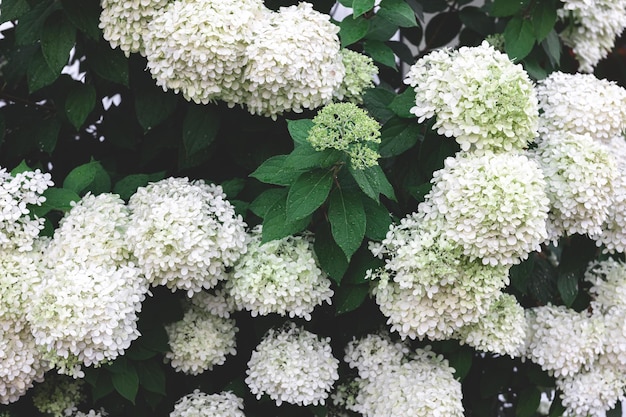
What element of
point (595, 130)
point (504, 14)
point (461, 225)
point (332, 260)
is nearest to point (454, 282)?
point (461, 225)

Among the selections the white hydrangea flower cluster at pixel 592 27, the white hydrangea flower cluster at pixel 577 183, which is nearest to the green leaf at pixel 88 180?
the white hydrangea flower cluster at pixel 577 183

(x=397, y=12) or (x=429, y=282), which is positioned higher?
(x=397, y=12)

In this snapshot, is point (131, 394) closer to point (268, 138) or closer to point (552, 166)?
point (268, 138)

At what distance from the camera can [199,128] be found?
2.27 m

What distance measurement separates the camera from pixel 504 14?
8.42 feet

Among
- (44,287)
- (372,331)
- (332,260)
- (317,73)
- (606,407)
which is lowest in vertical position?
(606,407)

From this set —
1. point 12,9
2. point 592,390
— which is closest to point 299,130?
point 12,9

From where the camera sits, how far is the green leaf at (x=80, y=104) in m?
2.38

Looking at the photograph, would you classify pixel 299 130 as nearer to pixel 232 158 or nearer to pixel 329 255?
pixel 329 255

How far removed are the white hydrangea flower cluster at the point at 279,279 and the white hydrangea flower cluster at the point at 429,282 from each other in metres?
0.15

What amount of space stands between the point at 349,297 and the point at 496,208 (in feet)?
1.55

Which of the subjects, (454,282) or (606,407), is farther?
(606,407)

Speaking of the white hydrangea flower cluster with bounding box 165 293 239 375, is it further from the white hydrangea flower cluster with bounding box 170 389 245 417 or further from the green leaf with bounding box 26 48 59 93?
the green leaf with bounding box 26 48 59 93

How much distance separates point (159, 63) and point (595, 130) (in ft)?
3.78
